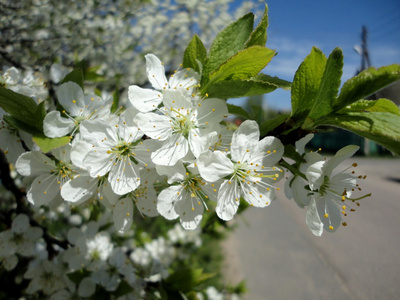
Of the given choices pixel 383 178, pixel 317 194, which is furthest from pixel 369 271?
pixel 383 178

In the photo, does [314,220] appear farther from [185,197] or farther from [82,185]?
[82,185]

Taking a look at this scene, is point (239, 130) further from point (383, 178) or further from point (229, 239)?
point (383, 178)

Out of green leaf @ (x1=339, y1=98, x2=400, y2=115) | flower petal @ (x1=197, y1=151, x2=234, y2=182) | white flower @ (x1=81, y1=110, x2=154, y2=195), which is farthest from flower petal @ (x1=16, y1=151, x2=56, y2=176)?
green leaf @ (x1=339, y1=98, x2=400, y2=115)

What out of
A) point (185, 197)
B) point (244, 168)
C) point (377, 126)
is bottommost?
point (185, 197)

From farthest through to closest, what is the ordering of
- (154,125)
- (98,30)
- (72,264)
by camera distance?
1. (98,30)
2. (72,264)
3. (154,125)

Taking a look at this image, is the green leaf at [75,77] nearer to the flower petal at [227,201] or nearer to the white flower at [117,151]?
the white flower at [117,151]

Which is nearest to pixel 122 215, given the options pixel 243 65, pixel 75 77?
pixel 75 77
